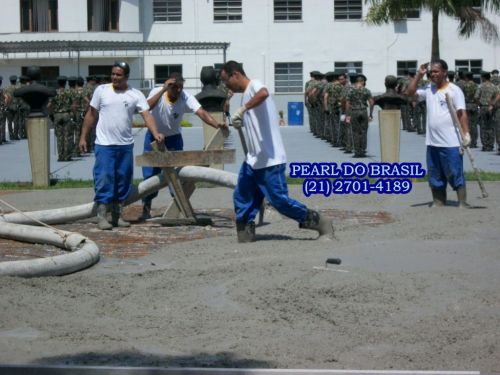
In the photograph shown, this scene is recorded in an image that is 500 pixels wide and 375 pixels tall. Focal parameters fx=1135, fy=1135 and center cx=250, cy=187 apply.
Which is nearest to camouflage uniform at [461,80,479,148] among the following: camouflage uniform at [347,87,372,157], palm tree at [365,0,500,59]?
camouflage uniform at [347,87,372,157]

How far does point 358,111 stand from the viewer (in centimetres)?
2509

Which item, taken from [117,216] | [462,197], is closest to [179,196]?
[117,216]

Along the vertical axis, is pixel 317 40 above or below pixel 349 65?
above

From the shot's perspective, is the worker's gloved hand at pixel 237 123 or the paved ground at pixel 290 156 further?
the paved ground at pixel 290 156

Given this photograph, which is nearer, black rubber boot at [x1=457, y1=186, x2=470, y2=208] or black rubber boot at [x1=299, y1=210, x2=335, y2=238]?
black rubber boot at [x1=299, y1=210, x2=335, y2=238]

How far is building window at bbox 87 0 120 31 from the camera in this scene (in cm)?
5262

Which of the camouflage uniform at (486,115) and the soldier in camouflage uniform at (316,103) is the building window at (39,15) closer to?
the soldier in camouflage uniform at (316,103)

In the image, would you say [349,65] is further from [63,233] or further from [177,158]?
[63,233]

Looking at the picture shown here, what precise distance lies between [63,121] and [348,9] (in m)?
27.8

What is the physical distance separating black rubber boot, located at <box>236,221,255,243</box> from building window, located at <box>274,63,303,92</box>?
40.9m

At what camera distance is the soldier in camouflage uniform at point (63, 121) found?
2503 cm

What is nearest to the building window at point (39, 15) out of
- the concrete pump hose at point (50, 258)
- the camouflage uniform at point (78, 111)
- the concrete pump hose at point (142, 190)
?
the camouflage uniform at point (78, 111)

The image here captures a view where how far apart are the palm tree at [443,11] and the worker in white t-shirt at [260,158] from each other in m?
28.8

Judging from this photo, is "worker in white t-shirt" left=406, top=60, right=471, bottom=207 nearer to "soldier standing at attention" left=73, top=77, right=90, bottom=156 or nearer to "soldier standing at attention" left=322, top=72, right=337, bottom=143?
"soldier standing at attention" left=73, top=77, right=90, bottom=156
